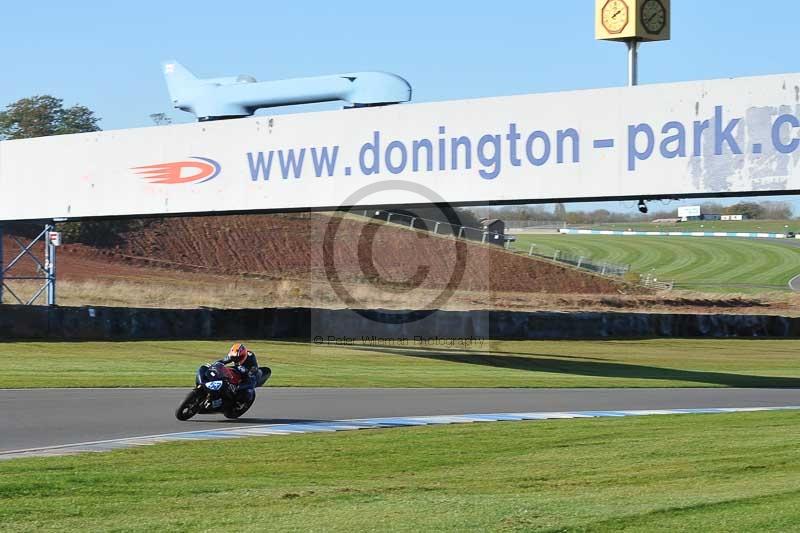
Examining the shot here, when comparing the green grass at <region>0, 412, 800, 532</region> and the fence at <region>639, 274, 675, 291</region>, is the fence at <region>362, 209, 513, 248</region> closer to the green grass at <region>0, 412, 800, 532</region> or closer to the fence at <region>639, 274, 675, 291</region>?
the fence at <region>639, 274, 675, 291</region>

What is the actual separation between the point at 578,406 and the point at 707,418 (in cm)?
317

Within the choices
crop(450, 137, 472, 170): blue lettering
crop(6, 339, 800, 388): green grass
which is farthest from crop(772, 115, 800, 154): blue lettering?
crop(6, 339, 800, 388): green grass

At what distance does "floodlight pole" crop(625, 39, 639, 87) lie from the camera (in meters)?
24.1

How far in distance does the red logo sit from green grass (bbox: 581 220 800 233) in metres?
87.4

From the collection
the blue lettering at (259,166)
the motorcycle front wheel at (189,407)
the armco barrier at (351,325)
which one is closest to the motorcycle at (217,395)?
the motorcycle front wheel at (189,407)

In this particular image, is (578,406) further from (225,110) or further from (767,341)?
(767,341)

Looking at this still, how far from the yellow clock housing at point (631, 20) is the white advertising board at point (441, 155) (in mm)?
1185

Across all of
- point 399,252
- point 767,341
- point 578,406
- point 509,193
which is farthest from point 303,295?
point 578,406

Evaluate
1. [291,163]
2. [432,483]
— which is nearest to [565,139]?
[291,163]

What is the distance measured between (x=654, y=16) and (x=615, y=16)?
809 mm

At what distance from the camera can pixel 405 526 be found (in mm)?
8406

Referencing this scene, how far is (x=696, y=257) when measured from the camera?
3533 inches

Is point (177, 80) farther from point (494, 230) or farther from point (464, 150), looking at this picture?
point (494, 230)

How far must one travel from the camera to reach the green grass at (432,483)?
28.2 feet
